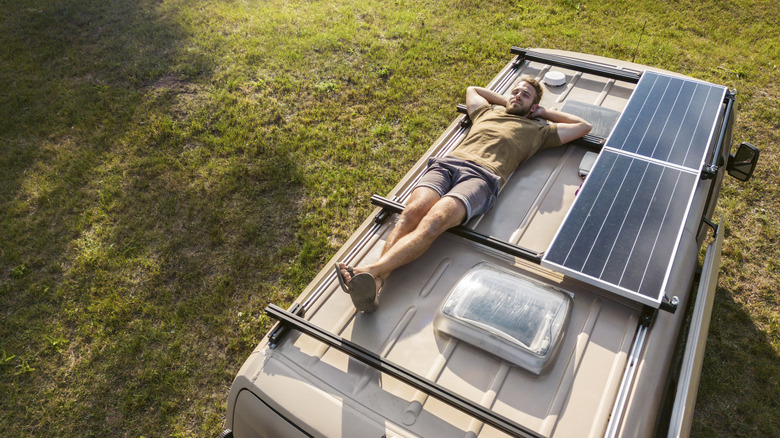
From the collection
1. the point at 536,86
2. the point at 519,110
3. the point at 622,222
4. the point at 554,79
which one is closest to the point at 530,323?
the point at 622,222

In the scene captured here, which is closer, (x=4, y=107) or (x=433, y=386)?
(x=433, y=386)

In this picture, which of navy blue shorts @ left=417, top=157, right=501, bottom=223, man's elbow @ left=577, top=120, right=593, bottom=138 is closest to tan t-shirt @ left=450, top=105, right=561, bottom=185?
navy blue shorts @ left=417, top=157, right=501, bottom=223

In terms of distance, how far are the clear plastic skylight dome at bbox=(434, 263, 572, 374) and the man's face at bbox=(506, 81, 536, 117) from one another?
2.16 m

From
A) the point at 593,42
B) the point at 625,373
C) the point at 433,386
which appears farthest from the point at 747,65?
the point at 433,386

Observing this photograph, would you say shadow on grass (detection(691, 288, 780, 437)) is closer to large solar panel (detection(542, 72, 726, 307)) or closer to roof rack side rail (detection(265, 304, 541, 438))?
large solar panel (detection(542, 72, 726, 307))

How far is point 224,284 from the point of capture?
5.13m

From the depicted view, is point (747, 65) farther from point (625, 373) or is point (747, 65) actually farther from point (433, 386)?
point (433, 386)

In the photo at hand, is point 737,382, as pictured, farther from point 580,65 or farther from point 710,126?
point 580,65

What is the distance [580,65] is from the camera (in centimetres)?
521

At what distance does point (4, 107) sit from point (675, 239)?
9094mm

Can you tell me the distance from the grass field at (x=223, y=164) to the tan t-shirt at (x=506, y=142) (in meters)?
1.78

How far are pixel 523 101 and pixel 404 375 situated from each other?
312cm

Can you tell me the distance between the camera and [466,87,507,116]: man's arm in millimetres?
5012

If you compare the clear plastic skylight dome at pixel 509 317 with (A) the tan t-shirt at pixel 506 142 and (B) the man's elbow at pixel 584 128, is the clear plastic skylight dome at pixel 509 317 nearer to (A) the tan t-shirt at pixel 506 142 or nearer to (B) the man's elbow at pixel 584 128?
(A) the tan t-shirt at pixel 506 142
